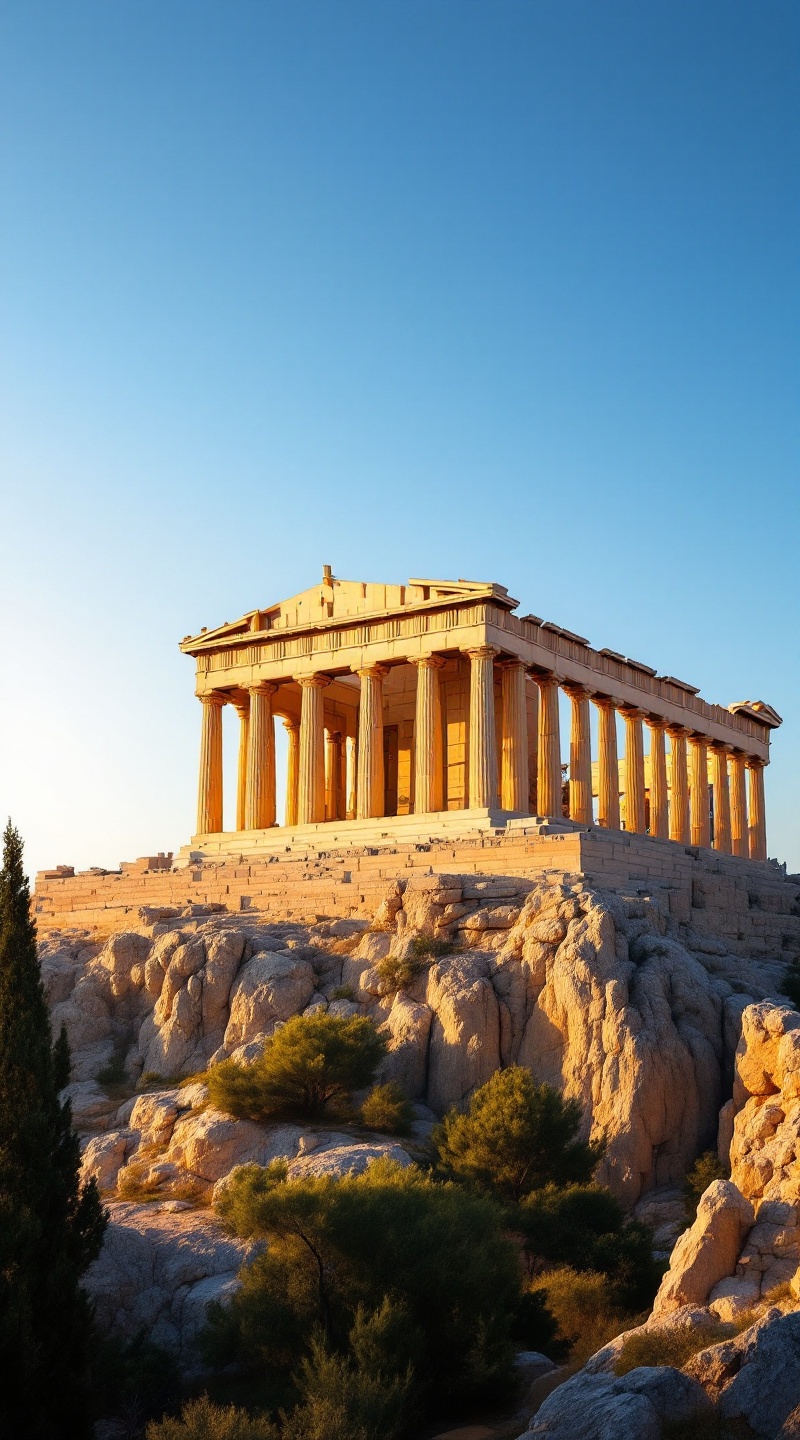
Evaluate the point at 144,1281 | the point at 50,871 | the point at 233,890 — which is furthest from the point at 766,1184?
the point at 50,871

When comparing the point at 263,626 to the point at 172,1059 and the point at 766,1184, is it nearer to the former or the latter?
the point at 172,1059

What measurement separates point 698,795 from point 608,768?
7.67 meters

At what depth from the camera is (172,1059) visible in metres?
35.1

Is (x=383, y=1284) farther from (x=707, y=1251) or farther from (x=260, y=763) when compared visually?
(x=260, y=763)

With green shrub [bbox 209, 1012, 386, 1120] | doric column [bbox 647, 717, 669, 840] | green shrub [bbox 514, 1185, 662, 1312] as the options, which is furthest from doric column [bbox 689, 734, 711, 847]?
green shrub [bbox 514, 1185, 662, 1312]

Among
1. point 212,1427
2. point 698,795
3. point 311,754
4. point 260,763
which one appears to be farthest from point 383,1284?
point 698,795

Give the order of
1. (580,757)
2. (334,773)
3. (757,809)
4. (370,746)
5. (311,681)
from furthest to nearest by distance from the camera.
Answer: (757,809), (334,773), (580,757), (311,681), (370,746)

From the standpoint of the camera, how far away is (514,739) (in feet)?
178

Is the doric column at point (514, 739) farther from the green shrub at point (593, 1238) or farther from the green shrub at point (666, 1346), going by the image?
the green shrub at point (666, 1346)

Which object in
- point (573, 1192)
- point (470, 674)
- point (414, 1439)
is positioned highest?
point (470, 674)

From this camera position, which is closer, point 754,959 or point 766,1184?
point 766,1184

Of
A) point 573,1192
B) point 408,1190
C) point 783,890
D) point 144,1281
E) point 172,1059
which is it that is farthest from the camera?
point 783,890

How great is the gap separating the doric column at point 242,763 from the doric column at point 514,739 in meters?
10.6

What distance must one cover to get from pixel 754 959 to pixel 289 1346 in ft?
80.0
